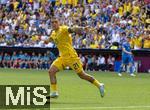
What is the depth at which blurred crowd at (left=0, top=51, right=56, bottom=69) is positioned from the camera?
129 feet

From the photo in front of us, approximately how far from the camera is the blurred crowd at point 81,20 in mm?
A: 37469

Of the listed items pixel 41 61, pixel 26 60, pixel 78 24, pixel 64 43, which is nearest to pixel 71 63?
pixel 64 43

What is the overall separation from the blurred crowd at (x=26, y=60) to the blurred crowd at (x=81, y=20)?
0.80 metres

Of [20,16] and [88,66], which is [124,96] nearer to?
[88,66]

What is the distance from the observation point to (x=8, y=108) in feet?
47.7

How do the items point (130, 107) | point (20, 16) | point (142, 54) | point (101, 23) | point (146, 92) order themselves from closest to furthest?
1. point (130, 107)
2. point (146, 92)
3. point (142, 54)
4. point (101, 23)
5. point (20, 16)

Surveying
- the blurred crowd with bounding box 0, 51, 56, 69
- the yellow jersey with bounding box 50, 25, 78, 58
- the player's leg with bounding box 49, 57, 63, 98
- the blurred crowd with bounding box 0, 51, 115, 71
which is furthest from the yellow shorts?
the blurred crowd with bounding box 0, 51, 56, 69

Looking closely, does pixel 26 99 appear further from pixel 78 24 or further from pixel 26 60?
pixel 78 24

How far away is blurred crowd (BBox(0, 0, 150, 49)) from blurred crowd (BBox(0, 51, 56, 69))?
0.80m

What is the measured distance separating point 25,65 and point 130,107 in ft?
84.1

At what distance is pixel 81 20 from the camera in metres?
40.8

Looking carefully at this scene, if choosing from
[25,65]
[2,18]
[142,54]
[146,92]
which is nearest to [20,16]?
[2,18]

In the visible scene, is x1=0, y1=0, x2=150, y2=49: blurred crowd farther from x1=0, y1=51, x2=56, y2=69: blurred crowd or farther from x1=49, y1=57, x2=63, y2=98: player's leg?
x1=49, y1=57, x2=63, y2=98: player's leg

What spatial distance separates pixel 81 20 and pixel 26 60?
451 cm
